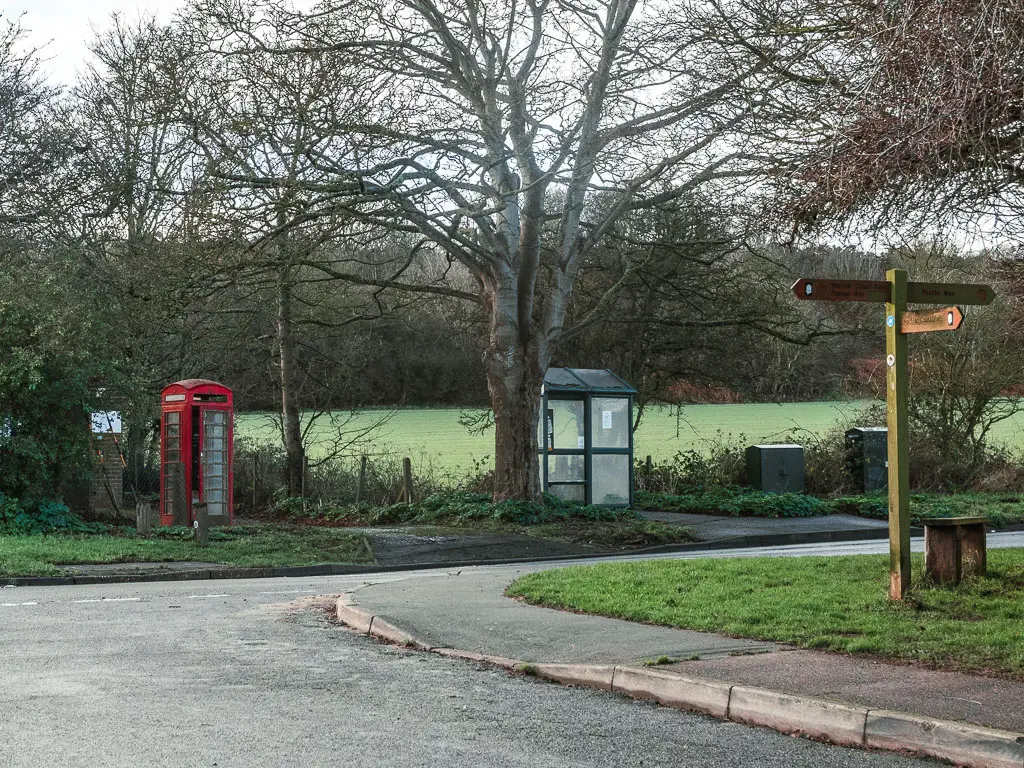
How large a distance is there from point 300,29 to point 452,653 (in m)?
12.0

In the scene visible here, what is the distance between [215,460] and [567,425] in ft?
23.1

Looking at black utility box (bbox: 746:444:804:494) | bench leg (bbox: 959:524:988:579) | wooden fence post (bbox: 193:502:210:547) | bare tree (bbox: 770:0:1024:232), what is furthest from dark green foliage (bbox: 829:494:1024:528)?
bare tree (bbox: 770:0:1024:232)

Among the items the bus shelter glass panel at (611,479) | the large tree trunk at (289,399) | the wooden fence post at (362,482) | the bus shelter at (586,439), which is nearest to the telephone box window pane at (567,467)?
the bus shelter at (586,439)

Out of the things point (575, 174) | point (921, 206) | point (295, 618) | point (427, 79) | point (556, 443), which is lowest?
point (295, 618)

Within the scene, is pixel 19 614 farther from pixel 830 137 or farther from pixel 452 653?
pixel 830 137

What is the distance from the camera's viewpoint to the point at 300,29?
59.0 feet

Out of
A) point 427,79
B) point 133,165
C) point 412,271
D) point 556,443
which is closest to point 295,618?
point 427,79

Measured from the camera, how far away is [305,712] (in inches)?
271

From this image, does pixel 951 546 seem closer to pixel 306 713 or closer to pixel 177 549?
pixel 306 713

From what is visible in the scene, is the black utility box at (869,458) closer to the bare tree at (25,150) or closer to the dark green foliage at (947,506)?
the dark green foliage at (947,506)

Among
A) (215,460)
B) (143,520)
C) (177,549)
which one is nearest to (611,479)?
(215,460)

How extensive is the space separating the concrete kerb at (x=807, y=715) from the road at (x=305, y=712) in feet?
0.46

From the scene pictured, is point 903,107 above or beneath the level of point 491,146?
beneath

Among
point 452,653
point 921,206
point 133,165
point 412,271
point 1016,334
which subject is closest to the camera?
point 452,653
